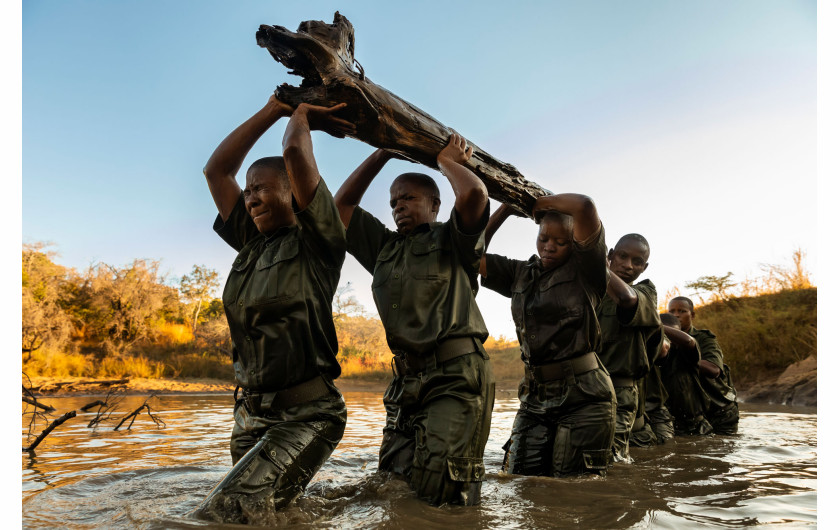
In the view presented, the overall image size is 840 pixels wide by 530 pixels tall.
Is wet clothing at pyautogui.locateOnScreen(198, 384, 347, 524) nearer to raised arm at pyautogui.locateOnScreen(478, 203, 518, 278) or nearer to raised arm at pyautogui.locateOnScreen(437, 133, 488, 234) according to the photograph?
raised arm at pyautogui.locateOnScreen(437, 133, 488, 234)

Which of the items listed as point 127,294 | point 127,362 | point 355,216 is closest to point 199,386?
point 127,362

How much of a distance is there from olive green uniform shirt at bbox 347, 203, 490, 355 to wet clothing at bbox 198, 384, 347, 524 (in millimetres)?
626

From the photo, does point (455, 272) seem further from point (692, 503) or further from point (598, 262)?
point (692, 503)

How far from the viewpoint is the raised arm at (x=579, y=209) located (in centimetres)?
438

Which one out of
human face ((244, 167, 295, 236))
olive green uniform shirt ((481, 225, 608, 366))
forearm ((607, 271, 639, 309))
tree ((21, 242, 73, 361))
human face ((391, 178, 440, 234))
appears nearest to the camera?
human face ((244, 167, 295, 236))

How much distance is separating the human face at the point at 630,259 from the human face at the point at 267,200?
375cm

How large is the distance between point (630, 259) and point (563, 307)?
166 centimetres

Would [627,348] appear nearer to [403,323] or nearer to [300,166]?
[403,323]

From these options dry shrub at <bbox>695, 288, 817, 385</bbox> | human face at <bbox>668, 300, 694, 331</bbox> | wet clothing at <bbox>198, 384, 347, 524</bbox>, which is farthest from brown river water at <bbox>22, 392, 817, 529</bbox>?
dry shrub at <bbox>695, 288, 817, 385</bbox>

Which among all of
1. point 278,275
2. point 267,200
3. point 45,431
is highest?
point 267,200

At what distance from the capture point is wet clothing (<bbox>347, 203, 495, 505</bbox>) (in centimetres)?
345

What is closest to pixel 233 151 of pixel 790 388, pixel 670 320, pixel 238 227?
pixel 238 227

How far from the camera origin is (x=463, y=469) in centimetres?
342

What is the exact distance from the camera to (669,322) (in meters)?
8.66
